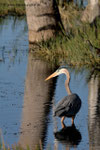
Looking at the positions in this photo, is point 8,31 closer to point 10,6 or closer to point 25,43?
point 25,43

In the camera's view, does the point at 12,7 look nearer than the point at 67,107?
No

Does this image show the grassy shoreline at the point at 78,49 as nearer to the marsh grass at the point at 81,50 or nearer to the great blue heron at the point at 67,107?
the marsh grass at the point at 81,50

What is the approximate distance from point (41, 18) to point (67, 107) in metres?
8.67

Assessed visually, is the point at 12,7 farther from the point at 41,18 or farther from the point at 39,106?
the point at 39,106

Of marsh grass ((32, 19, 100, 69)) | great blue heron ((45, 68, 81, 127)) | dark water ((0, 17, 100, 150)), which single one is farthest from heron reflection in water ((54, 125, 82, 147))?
marsh grass ((32, 19, 100, 69))

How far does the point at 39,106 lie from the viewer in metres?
10.9

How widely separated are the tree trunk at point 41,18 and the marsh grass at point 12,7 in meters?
9.61

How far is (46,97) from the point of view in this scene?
466 inches

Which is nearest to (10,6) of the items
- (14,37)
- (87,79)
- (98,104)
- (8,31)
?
(8,31)

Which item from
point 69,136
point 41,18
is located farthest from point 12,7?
point 69,136

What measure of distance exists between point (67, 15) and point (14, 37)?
2248 millimetres

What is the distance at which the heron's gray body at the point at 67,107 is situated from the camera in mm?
9242

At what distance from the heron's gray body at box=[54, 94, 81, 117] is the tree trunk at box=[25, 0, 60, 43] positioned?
822 cm

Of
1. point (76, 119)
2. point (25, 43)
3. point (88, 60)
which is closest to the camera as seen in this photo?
point (76, 119)
